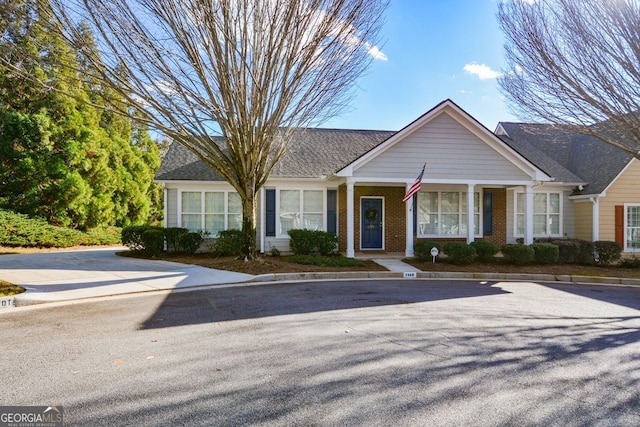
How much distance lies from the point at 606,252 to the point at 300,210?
11392mm

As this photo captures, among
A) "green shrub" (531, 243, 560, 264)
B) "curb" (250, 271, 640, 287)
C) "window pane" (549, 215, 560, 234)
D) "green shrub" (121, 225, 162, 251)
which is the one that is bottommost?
"curb" (250, 271, 640, 287)

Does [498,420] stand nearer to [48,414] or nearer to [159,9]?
[48,414]

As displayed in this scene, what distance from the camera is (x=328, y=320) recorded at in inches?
245

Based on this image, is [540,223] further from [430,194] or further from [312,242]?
[312,242]

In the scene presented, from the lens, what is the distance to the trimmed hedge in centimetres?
1427

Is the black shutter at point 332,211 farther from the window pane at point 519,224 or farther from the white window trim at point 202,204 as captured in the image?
the window pane at point 519,224

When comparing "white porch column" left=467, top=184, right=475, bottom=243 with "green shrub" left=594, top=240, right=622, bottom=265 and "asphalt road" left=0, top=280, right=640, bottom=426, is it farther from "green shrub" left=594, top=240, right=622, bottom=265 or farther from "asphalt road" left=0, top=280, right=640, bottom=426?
"asphalt road" left=0, top=280, right=640, bottom=426

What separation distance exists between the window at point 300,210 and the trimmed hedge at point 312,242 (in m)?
1.17

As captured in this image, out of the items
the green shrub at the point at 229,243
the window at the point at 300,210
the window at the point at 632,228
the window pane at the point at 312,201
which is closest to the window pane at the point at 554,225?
the window at the point at 632,228

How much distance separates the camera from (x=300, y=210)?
51.9ft

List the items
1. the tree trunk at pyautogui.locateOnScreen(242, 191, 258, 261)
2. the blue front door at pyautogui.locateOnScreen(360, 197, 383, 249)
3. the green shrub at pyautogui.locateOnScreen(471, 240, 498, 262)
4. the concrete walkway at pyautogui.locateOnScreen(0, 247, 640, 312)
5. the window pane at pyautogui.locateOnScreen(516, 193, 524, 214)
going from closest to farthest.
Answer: the concrete walkway at pyautogui.locateOnScreen(0, 247, 640, 312)
the tree trunk at pyautogui.locateOnScreen(242, 191, 258, 261)
the green shrub at pyautogui.locateOnScreen(471, 240, 498, 262)
the blue front door at pyautogui.locateOnScreen(360, 197, 383, 249)
the window pane at pyautogui.locateOnScreen(516, 193, 524, 214)

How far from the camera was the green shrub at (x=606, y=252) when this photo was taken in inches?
552

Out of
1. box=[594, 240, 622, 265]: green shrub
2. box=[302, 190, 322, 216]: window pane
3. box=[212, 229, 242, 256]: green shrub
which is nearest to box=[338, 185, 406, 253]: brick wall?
box=[302, 190, 322, 216]: window pane

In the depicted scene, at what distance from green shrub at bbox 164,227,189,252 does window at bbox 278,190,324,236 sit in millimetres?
3783
